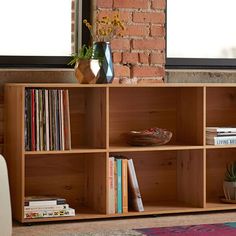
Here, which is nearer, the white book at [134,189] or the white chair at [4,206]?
the white chair at [4,206]

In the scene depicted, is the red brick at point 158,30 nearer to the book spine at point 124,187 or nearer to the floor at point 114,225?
the book spine at point 124,187

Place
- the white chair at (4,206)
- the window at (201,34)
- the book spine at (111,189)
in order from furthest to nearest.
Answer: the window at (201,34)
the book spine at (111,189)
the white chair at (4,206)

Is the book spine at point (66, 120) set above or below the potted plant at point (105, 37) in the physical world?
below

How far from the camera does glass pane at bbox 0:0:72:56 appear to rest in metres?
4.80

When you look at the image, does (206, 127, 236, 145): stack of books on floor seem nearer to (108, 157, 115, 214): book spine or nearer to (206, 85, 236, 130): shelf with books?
(206, 85, 236, 130): shelf with books

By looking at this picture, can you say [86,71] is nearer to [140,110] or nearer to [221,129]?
[140,110]

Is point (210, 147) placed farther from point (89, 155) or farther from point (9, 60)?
point (9, 60)

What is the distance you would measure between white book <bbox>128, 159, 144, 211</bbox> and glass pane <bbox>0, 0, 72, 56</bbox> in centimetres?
88

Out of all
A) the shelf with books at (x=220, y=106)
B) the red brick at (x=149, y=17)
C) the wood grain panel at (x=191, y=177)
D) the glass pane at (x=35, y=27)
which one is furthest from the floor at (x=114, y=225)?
the red brick at (x=149, y=17)

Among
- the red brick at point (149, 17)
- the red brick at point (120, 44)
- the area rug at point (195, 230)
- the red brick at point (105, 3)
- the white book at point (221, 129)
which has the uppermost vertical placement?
the red brick at point (105, 3)

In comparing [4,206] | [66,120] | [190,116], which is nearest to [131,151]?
[190,116]

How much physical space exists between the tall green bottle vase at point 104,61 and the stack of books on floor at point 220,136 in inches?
30.1

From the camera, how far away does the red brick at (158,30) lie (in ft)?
16.6

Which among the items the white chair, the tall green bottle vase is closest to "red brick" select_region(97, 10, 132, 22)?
the tall green bottle vase
